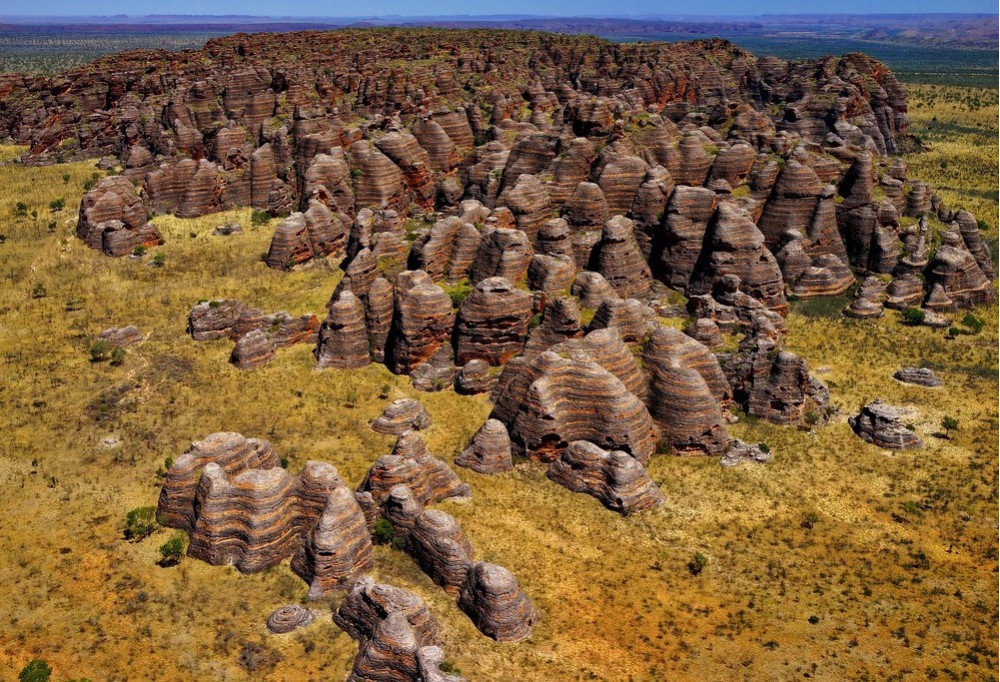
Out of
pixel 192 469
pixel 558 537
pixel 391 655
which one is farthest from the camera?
pixel 558 537

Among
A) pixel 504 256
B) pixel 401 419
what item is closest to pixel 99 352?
pixel 401 419

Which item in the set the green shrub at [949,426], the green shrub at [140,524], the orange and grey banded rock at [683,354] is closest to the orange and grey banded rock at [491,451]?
the orange and grey banded rock at [683,354]

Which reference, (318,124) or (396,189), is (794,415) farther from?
(318,124)

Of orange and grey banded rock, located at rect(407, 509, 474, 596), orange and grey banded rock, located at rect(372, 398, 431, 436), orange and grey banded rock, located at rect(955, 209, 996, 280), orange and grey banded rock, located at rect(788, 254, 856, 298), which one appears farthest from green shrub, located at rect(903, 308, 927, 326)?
orange and grey banded rock, located at rect(407, 509, 474, 596)

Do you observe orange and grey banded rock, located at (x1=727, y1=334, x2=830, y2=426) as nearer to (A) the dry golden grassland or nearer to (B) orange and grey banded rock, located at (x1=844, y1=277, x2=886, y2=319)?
(A) the dry golden grassland

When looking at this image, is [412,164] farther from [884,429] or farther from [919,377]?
[884,429]

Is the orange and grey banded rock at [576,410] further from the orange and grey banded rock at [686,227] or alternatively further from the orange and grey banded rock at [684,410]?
the orange and grey banded rock at [686,227]

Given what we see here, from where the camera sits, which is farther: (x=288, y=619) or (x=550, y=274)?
(x=550, y=274)
